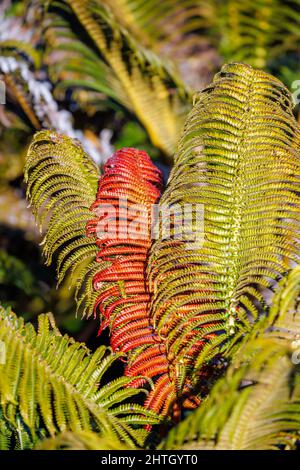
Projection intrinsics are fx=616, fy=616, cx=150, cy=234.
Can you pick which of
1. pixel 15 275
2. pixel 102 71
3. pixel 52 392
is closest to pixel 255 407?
pixel 52 392

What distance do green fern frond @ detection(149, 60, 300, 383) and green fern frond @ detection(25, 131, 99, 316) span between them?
0.21 m

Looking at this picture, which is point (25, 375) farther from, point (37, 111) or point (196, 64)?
point (196, 64)

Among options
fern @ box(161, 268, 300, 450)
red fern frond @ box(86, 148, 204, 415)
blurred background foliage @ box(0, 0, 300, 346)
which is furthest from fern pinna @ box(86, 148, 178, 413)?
blurred background foliage @ box(0, 0, 300, 346)

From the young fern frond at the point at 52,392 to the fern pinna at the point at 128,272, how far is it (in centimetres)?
6

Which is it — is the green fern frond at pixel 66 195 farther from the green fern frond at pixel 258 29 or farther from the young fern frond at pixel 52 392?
the green fern frond at pixel 258 29

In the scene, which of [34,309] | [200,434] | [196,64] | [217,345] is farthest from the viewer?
[196,64]

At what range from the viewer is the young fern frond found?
130 centimetres

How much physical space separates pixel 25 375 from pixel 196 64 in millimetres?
2818

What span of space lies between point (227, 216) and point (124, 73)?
6.02 ft

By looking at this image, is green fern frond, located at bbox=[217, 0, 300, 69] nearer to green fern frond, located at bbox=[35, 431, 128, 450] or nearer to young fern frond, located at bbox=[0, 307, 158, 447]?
young fern frond, located at bbox=[0, 307, 158, 447]

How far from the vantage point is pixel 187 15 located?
11.5ft

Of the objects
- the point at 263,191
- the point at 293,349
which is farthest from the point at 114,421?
the point at 263,191

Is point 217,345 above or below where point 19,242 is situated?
below

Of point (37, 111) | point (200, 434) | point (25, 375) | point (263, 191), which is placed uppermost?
point (37, 111)
